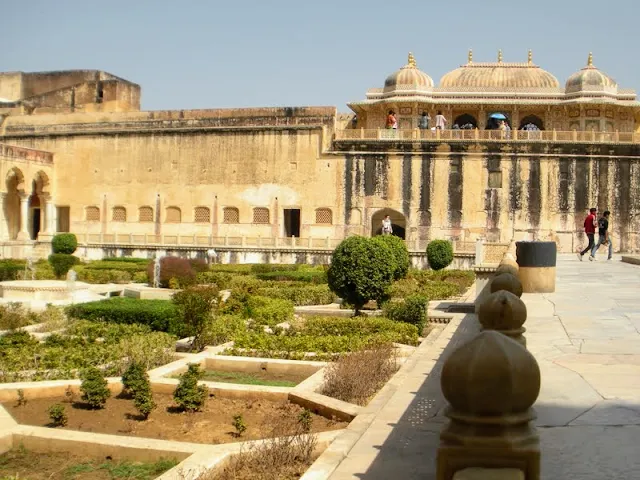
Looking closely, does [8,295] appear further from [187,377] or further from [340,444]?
[340,444]

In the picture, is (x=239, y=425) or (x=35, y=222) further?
(x=35, y=222)

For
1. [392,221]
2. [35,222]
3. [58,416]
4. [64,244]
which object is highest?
[392,221]

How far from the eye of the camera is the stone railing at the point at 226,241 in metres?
26.9

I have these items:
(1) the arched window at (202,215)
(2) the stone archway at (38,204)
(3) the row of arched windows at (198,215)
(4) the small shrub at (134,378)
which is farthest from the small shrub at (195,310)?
(2) the stone archway at (38,204)

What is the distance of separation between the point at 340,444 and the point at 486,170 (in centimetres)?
2476

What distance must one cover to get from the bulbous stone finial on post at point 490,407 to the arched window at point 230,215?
28.6m

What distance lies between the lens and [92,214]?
3272cm

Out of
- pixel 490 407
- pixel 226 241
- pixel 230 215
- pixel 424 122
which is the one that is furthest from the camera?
pixel 230 215

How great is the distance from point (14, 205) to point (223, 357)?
87.6 feet

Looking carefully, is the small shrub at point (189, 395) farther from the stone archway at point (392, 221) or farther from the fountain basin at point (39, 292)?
the stone archway at point (392, 221)

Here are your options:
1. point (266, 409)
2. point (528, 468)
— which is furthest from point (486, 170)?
point (528, 468)

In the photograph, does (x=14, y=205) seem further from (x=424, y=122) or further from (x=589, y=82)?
(x=589, y=82)

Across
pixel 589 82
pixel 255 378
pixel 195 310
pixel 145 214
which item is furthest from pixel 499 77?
pixel 255 378

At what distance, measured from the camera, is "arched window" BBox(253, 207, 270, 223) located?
30.5 meters
